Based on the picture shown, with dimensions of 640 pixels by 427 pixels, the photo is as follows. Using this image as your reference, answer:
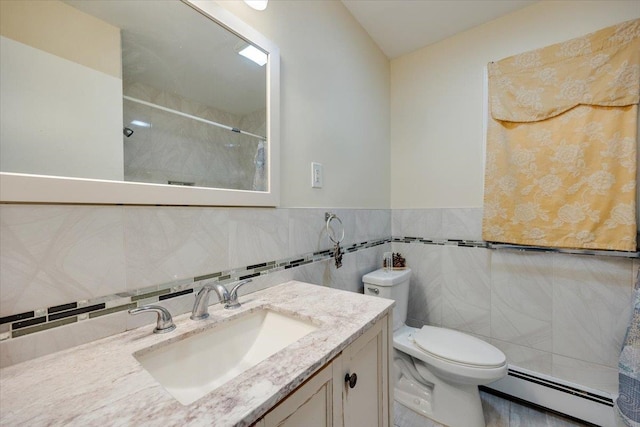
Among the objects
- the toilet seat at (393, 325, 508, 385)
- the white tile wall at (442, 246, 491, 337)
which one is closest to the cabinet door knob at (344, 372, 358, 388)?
the toilet seat at (393, 325, 508, 385)

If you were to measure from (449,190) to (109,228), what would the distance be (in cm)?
189

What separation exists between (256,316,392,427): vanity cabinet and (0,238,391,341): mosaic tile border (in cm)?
48

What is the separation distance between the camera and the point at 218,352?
0.74 metres

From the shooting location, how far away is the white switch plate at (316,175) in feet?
4.20

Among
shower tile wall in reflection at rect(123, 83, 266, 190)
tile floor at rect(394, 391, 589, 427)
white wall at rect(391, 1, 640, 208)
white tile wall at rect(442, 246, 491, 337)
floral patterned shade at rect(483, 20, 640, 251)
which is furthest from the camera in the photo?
white tile wall at rect(442, 246, 491, 337)

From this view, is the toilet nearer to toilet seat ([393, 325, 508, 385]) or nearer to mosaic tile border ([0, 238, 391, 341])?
toilet seat ([393, 325, 508, 385])

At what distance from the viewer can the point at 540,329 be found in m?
1.51

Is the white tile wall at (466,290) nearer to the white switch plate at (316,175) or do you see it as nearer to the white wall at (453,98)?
the white wall at (453,98)

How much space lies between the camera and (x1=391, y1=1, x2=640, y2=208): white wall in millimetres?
1473

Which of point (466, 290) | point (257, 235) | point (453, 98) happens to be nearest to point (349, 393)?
point (257, 235)

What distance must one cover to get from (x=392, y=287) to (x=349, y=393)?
948 mm

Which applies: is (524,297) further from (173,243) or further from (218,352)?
(173,243)

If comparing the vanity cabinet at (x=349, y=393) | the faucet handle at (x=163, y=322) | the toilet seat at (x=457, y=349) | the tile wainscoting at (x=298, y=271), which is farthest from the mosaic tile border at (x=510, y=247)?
the faucet handle at (x=163, y=322)

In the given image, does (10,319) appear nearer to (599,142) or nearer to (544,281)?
(544,281)
